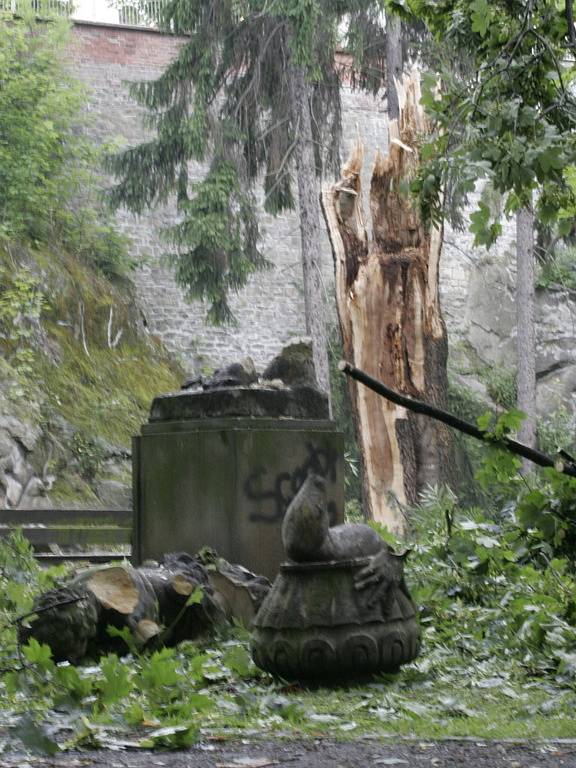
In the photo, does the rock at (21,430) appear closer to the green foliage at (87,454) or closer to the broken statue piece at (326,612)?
the green foliage at (87,454)

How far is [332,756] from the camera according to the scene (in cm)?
364

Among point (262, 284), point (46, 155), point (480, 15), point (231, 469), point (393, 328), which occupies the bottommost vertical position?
point (231, 469)

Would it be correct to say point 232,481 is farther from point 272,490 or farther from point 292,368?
point 292,368

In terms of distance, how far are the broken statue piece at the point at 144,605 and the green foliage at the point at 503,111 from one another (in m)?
2.31

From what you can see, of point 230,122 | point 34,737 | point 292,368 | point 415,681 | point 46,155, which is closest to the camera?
point 34,737

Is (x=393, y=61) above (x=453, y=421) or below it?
above

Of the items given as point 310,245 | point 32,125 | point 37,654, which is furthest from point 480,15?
point 32,125

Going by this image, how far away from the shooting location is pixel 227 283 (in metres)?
21.8

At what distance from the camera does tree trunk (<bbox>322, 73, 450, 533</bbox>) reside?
45.1 feet

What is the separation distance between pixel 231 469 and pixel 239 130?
1547 centimetres

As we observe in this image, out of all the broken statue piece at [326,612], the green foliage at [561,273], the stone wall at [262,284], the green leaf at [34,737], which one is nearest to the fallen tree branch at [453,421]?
the broken statue piece at [326,612]

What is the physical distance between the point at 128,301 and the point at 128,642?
1979cm

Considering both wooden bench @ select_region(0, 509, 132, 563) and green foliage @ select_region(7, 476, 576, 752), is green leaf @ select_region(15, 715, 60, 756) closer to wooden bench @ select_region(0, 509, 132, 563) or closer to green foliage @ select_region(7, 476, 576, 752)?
green foliage @ select_region(7, 476, 576, 752)

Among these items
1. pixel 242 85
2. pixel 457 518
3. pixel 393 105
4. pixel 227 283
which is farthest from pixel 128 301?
pixel 457 518
